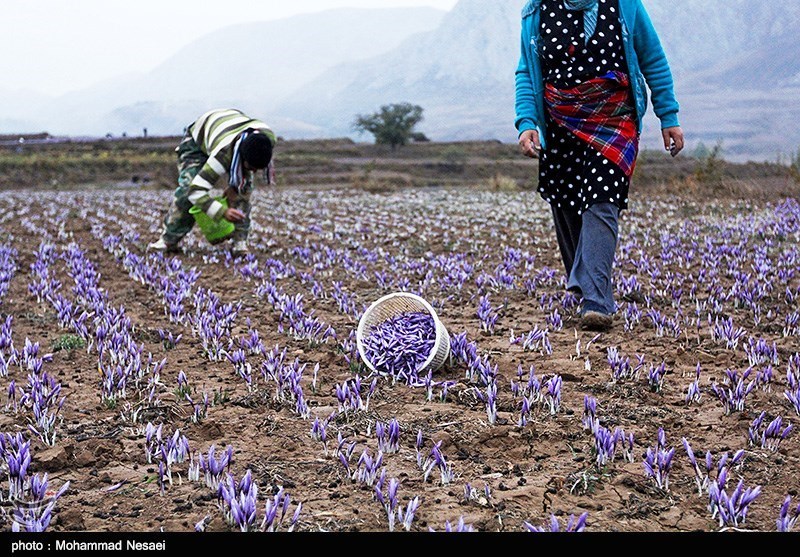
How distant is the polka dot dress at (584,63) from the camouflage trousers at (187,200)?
165 inches

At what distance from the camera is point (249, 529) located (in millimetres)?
2445

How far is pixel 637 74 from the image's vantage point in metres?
5.51

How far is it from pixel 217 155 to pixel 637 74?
14.6ft

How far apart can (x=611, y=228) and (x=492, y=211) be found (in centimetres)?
1049

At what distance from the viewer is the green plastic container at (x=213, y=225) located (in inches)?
337

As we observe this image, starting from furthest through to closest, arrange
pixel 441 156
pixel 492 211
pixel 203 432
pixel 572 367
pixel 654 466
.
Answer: pixel 441 156
pixel 492 211
pixel 572 367
pixel 203 432
pixel 654 466

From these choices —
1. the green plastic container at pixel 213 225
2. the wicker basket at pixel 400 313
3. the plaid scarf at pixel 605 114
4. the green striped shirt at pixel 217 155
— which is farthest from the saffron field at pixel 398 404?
the plaid scarf at pixel 605 114

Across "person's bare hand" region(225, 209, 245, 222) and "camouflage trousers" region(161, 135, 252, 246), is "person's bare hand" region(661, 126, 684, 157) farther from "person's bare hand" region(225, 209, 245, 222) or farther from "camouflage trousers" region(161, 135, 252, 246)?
"camouflage trousers" region(161, 135, 252, 246)

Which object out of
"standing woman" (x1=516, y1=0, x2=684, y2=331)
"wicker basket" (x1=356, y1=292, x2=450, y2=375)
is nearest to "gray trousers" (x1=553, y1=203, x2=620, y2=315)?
"standing woman" (x1=516, y1=0, x2=684, y2=331)

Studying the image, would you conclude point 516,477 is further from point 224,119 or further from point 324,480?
point 224,119

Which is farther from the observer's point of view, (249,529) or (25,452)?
(25,452)

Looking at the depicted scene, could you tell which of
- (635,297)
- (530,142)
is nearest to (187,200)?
(530,142)

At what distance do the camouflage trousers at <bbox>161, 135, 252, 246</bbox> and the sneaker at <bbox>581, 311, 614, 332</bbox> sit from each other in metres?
4.62

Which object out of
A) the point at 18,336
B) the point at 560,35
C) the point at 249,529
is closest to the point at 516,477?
the point at 249,529
